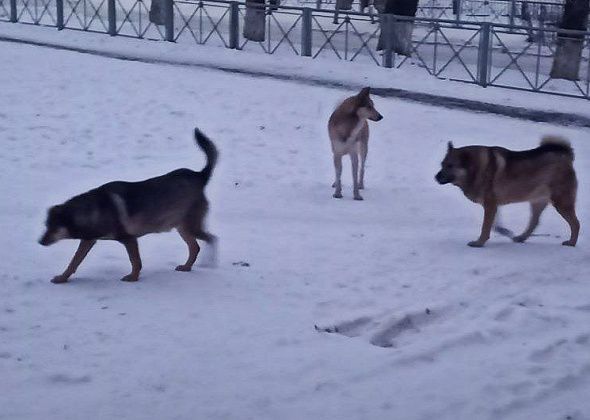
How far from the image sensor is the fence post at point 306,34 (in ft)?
63.3

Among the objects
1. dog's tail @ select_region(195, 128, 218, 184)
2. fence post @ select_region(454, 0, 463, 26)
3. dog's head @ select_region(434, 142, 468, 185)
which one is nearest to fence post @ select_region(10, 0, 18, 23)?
fence post @ select_region(454, 0, 463, 26)

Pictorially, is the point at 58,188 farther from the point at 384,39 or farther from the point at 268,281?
the point at 384,39

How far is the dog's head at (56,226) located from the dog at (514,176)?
318cm

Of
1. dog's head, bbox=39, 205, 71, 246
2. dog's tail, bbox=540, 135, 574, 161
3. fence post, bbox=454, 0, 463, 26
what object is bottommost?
fence post, bbox=454, 0, 463, 26

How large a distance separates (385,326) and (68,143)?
24.4ft

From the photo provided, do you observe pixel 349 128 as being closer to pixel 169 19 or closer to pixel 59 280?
pixel 59 280

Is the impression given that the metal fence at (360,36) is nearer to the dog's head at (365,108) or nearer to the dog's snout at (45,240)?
the dog's head at (365,108)

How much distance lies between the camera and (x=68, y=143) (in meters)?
12.5

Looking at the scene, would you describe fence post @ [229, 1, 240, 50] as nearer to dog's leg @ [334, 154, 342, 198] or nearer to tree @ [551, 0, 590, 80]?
tree @ [551, 0, 590, 80]

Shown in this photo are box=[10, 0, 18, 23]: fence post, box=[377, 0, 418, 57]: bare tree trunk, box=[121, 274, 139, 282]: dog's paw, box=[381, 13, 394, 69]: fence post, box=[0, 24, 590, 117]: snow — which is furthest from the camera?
box=[10, 0, 18, 23]: fence post

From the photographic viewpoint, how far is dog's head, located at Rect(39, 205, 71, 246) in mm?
6652

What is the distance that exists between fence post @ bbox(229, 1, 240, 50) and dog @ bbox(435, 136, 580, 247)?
12721mm

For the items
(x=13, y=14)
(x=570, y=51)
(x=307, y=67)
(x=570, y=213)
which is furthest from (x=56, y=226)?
(x=13, y=14)

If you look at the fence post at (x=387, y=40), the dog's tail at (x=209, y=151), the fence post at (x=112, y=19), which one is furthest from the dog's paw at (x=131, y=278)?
the fence post at (x=112, y=19)
